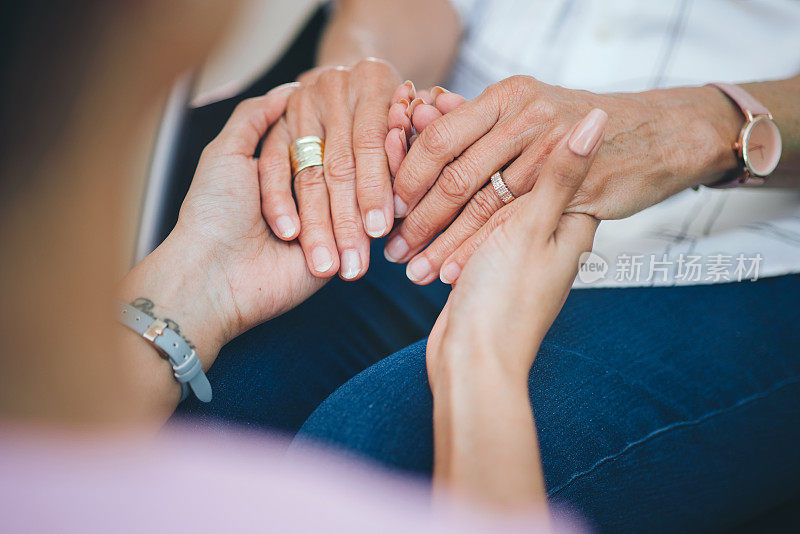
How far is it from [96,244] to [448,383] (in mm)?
409

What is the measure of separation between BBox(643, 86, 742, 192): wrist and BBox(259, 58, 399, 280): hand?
1.64 feet

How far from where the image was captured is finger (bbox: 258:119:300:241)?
0.90 metres

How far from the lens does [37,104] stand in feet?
1.02

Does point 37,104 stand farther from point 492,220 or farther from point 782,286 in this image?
point 782,286

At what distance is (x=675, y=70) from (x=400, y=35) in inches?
26.9

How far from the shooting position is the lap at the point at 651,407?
0.71 meters

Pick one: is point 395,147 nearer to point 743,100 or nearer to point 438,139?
point 438,139

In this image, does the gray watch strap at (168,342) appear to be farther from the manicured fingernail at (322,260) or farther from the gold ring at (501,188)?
the gold ring at (501,188)

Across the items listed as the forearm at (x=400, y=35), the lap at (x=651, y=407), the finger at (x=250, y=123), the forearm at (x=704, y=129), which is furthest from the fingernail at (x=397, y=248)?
the forearm at (x=400, y=35)

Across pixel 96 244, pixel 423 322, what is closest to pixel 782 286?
pixel 423 322

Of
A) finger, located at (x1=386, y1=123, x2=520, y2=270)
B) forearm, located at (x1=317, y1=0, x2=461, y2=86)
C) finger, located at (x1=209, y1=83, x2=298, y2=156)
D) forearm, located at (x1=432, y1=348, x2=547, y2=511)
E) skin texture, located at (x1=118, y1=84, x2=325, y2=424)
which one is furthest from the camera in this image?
forearm, located at (x1=317, y1=0, x2=461, y2=86)

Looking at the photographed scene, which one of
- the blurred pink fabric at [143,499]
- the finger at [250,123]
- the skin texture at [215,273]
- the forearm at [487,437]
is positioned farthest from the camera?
the finger at [250,123]

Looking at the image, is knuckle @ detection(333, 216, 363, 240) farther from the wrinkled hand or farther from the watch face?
the watch face

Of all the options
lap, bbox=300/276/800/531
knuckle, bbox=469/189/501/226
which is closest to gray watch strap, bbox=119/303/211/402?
lap, bbox=300/276/800/531
